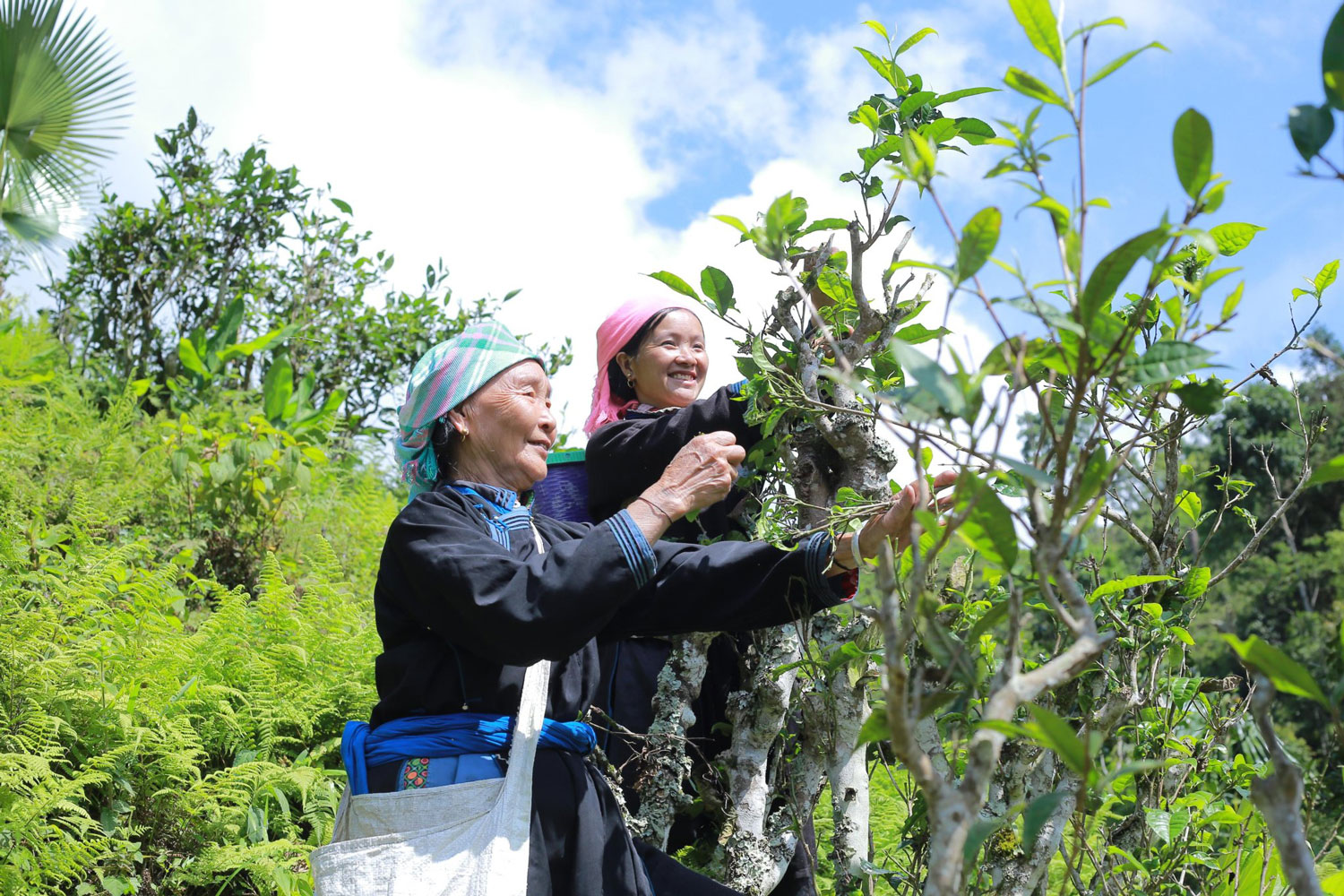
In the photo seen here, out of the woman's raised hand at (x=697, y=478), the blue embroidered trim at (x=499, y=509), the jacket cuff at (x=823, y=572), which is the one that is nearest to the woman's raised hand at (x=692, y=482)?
the woman's raised hand at (x=697, y=478)

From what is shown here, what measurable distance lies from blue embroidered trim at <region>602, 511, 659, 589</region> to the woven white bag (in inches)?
14.1

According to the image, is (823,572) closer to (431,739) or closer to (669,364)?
→ (431,739)

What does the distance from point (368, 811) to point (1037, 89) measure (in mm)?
1698

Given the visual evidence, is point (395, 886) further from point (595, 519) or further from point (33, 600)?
point (33, 600)

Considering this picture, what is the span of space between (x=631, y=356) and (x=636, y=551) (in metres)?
1.22

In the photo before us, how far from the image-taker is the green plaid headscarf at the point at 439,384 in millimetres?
2498

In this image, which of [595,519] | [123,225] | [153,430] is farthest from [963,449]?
[123,225]

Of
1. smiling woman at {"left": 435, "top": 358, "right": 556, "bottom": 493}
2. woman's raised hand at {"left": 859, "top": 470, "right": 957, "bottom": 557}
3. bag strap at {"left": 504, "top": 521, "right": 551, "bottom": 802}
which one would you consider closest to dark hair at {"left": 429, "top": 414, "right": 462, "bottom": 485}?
smiling woman at {"left": 435, "top": 358, "right": 556, "bottom": 493}

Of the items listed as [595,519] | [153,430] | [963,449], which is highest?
[153,430]

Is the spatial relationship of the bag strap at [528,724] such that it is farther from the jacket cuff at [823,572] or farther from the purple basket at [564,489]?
the purple basket at [564,489]

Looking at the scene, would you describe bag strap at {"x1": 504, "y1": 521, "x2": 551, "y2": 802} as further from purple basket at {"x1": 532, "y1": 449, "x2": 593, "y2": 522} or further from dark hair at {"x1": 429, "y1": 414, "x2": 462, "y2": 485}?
purple basket at {"x1": 532, "y1": 449, "x2": 593, "y2": 522}

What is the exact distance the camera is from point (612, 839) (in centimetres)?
219

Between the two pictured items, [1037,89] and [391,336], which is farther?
[391,336]

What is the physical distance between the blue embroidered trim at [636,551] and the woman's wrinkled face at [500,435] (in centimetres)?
47
